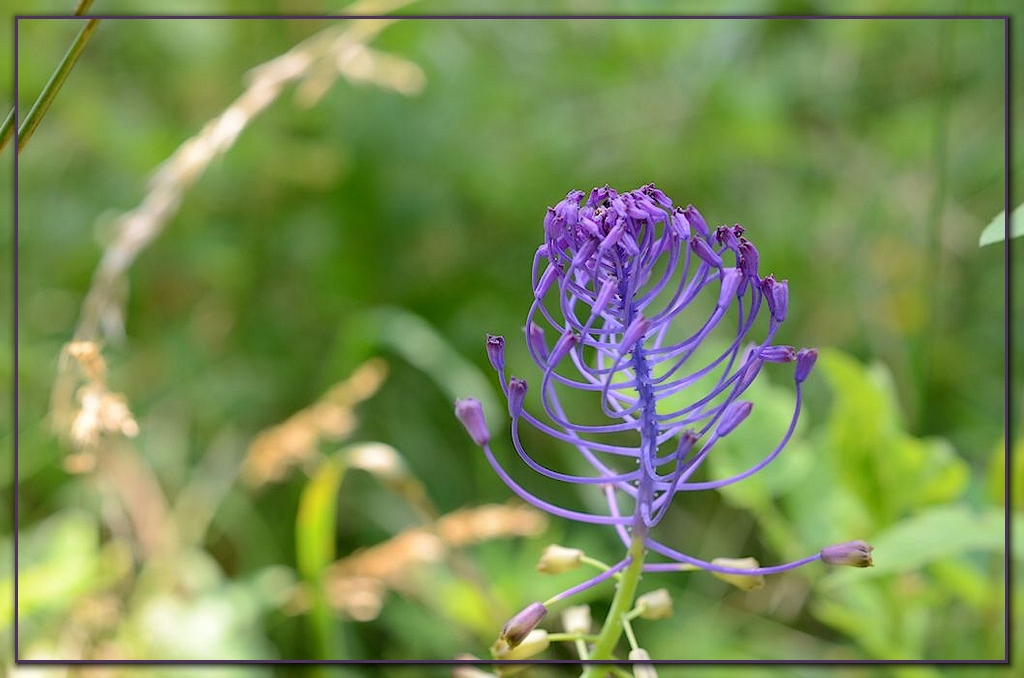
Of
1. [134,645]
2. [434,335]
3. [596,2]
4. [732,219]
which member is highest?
[596,2]

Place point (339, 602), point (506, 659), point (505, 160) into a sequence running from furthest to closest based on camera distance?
point (505, 160) → point (339, 602) → point (506, 659)

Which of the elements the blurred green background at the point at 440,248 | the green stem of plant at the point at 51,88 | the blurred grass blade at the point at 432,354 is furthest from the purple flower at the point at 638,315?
the blurred grass blade at the point at 432,354

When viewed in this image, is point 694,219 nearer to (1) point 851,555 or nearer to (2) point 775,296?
(2) point 775,296

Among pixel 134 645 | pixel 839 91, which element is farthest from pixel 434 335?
pixel 839 91

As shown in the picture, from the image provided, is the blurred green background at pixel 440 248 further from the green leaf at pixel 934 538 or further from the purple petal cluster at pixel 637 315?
the purple petal cluster at pixel 637 315

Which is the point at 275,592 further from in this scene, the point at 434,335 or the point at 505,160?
the point at 505,160

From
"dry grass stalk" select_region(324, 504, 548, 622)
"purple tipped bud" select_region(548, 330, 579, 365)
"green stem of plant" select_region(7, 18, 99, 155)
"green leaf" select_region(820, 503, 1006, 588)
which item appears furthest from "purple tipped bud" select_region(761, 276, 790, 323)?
"dry grass stalk" select_region(324, 504, 548, 622)
